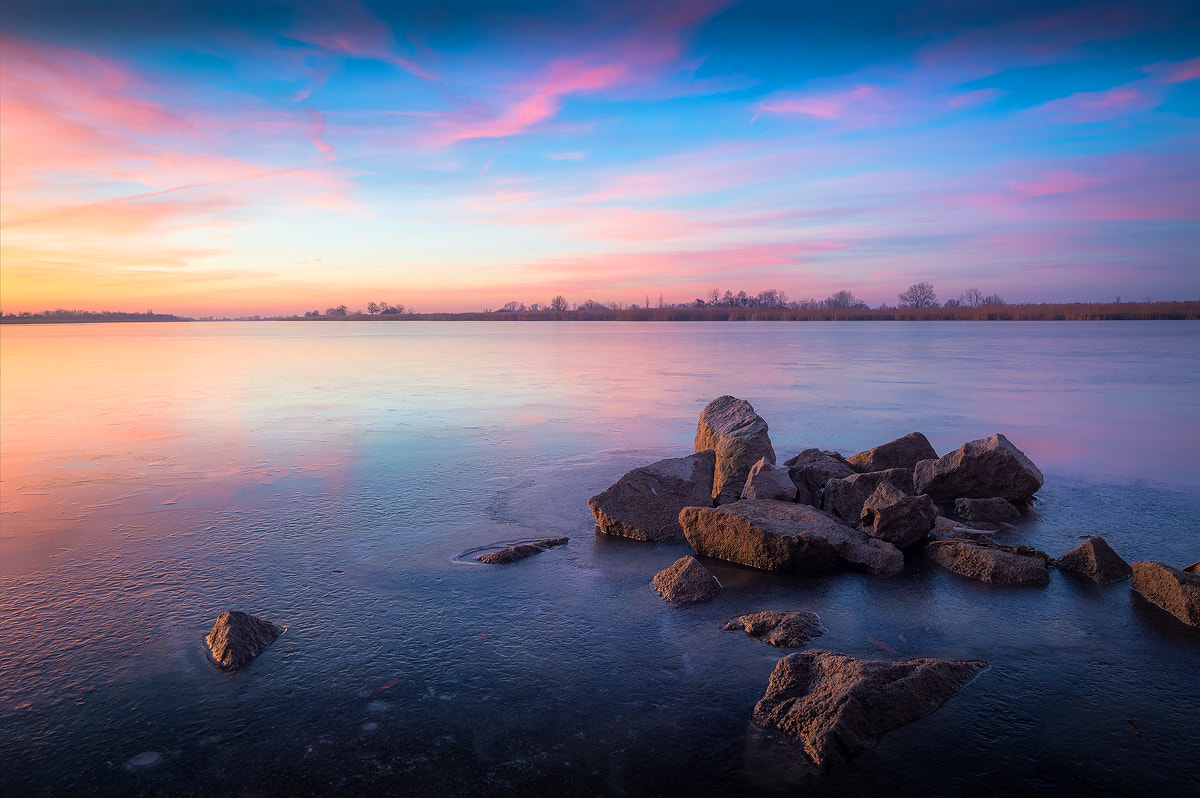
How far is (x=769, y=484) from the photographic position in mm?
7836

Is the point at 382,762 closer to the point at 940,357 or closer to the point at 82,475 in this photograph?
the point at 82,475

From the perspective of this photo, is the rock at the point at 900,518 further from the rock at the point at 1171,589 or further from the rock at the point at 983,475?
the rock at the point at 983,475

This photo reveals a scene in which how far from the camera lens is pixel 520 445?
11969 mm

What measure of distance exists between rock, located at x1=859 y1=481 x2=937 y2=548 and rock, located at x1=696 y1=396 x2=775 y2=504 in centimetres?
170

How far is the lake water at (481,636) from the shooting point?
3750 mm

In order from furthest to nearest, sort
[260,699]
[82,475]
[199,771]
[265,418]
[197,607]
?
[265,418], [82,475], [197,607], [260,699], [199,771]

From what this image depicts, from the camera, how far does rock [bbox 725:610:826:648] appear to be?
5.07 m

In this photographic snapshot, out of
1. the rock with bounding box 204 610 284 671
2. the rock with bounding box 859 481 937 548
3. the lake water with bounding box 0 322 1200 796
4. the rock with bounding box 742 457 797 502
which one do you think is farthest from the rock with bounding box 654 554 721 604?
the rock with bounding box 204 610 284 671

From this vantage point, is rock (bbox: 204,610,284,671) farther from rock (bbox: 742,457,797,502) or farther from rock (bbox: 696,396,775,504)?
rock (bbox: 696,396,775,504)

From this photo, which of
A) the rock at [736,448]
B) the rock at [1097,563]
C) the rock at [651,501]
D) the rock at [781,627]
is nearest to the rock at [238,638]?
the rock at [781,627]

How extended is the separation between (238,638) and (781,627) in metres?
3.88

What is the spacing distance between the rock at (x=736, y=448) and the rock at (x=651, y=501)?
0.66 metres

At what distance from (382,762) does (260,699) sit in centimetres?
108

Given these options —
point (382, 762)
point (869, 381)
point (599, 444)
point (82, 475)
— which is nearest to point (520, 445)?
point (599, 444)
